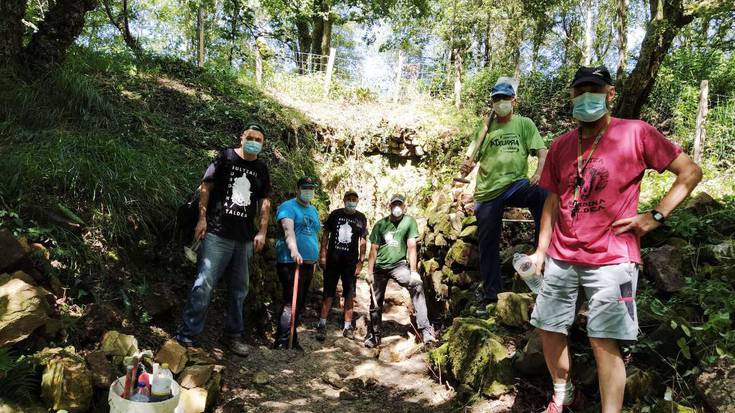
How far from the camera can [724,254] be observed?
350cm

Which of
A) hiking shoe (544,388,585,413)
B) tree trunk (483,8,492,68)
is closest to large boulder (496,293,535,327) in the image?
hiking shoe (544,388,585,413)

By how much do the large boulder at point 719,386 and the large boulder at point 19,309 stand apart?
398 cm

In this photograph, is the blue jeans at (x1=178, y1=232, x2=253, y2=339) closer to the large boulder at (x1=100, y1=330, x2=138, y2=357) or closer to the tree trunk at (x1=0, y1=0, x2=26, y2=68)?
the large boulder at (x1=100, y1=330, x2=138, y2=357)

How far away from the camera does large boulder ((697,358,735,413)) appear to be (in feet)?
7.55

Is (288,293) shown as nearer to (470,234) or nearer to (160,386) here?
(470,234)

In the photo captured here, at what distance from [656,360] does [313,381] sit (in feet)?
9.63

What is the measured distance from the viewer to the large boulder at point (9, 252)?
3076 mm

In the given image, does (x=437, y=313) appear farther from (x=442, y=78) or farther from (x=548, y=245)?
(x=442, y=78)

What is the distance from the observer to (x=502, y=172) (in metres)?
4.17

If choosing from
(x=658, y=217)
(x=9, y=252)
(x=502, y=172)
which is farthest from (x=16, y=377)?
(x=502, y=172)

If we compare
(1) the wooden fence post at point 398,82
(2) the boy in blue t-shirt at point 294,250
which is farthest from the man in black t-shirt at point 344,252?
(1) the wooden fence post at point 398,82

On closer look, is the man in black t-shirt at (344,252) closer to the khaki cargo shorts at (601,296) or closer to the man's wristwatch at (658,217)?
the khaki cargo shorts at (601,296)

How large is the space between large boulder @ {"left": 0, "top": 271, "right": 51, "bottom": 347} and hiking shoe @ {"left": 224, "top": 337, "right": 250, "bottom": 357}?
1786mm

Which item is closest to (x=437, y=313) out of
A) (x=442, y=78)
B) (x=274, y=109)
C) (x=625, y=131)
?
(x=625, y=131)
